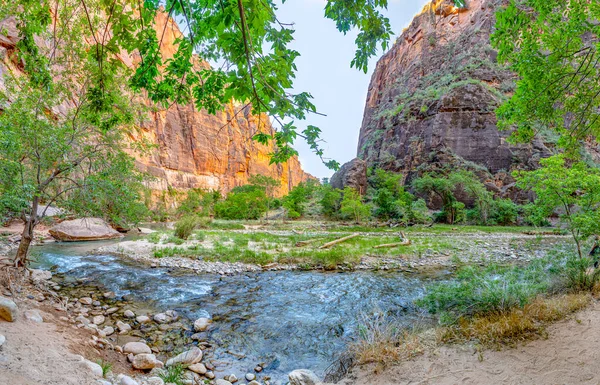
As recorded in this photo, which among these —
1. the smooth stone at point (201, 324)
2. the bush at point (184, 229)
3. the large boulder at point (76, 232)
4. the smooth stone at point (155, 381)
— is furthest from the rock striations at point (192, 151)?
the smooth stone at point (155, 381)

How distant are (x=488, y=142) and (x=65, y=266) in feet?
134

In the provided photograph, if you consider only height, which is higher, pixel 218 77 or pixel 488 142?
pixel 488 142

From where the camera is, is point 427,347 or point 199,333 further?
point 199,333

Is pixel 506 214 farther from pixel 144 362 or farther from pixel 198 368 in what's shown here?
pixel 144 362

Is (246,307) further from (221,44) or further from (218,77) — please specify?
(221,44)

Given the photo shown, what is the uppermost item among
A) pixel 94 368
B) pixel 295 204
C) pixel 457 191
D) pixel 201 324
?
pixel 457 191

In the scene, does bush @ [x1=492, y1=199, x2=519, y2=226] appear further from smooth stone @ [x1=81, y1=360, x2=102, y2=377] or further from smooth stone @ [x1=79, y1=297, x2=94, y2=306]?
smooth stone @ [x1=81, y1=360, x2=102, y2=377]

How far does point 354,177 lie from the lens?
35844 mm

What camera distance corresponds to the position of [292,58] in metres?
1.93

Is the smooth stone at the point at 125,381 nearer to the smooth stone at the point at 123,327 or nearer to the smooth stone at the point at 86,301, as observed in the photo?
the smooth stone at the point at 123,327

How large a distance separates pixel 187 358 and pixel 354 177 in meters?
34.3

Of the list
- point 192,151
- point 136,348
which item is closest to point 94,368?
point 136,348

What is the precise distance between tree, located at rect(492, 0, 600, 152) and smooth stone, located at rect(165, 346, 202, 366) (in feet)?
17.4

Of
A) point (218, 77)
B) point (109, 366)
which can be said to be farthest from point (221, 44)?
point (109, 366)
